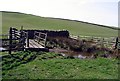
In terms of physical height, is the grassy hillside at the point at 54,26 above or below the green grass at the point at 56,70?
below

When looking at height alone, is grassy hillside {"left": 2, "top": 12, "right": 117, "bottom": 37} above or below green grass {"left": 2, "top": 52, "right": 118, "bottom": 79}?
below

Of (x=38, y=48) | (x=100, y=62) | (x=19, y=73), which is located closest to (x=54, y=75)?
(x=19, y=73)

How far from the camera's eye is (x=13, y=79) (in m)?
10.6

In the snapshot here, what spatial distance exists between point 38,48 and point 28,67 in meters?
8.74

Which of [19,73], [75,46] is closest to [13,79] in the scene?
[19,73]

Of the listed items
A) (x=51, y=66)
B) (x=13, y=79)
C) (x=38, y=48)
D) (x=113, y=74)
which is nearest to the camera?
(x=13, y=79)

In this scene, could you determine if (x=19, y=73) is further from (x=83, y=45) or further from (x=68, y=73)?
(x=83, y=45)

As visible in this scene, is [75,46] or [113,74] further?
[75,46]

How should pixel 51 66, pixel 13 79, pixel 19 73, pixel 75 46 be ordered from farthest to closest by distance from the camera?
pixel 75 46
pixel 51 66
pixel 19 73
pixel 13 79

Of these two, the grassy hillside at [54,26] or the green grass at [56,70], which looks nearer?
the green grass at [56,70]

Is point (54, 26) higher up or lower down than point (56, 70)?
lower down

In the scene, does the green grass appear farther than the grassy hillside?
No

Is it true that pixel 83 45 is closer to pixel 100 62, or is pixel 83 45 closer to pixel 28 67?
pixel 100 62

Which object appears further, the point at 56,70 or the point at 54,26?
the point at 54,26
